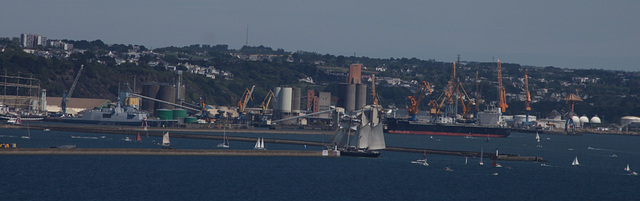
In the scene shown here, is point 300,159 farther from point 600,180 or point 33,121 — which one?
point 33,121

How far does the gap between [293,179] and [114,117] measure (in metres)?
104

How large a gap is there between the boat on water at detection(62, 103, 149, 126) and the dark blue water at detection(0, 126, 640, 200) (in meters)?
67.2

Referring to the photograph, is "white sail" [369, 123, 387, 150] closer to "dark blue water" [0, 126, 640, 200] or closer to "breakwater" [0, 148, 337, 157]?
"dark blue water" [0, 126, 640, 200]

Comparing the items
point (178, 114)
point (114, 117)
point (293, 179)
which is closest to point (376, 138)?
point (293, 179)

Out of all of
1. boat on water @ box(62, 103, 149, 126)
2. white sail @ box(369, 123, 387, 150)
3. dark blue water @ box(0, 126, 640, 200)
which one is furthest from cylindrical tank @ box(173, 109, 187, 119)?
white sail @ box(369, 123, 387, 150)

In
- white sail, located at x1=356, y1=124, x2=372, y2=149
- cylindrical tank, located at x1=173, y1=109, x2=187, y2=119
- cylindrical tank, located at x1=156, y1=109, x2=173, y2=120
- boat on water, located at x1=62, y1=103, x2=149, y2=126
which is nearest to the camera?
white sail, located at x1=356, y1=124, x2=372, y2=149

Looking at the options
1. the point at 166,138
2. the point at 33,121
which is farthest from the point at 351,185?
the point at 33,121

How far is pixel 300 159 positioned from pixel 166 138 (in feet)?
66.6

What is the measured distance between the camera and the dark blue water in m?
65.9

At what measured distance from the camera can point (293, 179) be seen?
76.9 m

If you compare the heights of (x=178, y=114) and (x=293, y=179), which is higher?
(x=178, y=114)

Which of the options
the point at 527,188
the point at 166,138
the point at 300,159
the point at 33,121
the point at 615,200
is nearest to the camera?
the point at 615,200

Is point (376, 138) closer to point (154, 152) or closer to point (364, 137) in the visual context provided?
point (364, 137)

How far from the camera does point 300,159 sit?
315 feet
